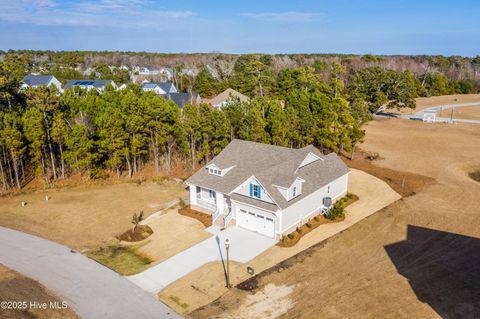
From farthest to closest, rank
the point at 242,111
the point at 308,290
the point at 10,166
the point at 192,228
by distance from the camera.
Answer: the point at 242,111 < the point at 10,166 < the point at 192,228 < the point at 308,290

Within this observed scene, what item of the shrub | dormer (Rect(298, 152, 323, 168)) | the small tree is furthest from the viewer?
the shrub

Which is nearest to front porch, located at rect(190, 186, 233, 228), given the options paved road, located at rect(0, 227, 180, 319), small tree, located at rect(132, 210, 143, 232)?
small tree, located at rect(132, 210, 143, 232)

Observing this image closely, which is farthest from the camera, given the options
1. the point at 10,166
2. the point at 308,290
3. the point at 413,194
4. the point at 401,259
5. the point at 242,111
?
the point at 242,111

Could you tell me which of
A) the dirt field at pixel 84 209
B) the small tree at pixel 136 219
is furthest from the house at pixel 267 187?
the dirt field at pixel 84 209

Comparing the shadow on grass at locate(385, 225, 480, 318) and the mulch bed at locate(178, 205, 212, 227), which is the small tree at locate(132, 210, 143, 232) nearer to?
the mulch bed at locate(178, 205, 212, 227)

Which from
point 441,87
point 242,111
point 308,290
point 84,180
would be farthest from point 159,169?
point 441,87

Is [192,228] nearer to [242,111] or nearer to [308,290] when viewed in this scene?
[308,290]

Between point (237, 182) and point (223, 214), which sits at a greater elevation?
point (237, 182)
